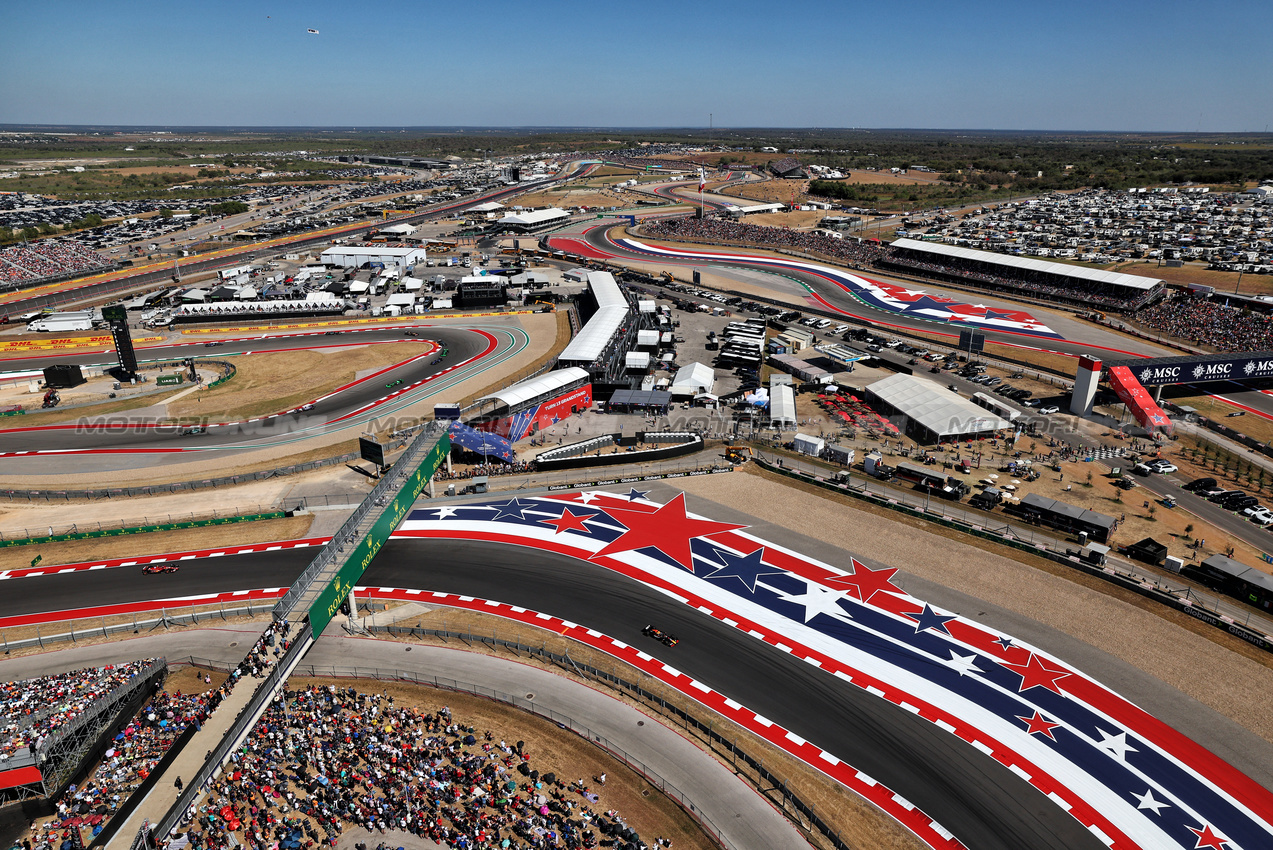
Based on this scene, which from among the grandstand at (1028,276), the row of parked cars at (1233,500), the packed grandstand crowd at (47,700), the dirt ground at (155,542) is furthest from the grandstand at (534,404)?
the grandstand at (1028,276)

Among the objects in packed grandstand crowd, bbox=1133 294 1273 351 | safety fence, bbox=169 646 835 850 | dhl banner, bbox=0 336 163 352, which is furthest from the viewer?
dhl banner, bbox=0 336 163 352

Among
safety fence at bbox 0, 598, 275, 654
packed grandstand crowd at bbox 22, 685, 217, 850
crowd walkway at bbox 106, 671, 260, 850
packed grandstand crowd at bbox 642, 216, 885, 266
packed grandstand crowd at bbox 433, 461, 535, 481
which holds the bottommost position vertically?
safety fence at bbox 0, 598, 275, 654

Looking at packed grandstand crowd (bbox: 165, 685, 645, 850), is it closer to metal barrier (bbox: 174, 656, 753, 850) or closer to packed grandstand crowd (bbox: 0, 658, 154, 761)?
metal barrier (bbox: 174, 656, 753, 850)

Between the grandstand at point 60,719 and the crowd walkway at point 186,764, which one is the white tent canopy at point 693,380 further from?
the grandstand at point 60,719

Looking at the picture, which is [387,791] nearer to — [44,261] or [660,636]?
[660,636]

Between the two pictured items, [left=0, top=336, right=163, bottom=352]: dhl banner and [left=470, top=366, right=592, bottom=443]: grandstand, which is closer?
[left=470, top=366, right=592, bottom=443]: grandstand

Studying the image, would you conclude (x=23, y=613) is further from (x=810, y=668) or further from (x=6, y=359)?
(x=6, y=359)

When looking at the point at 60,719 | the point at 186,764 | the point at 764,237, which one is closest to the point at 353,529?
the point at 186,764

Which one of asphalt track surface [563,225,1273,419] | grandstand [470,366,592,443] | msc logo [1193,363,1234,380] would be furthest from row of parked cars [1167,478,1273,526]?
grandstand [470,366,592,443]
